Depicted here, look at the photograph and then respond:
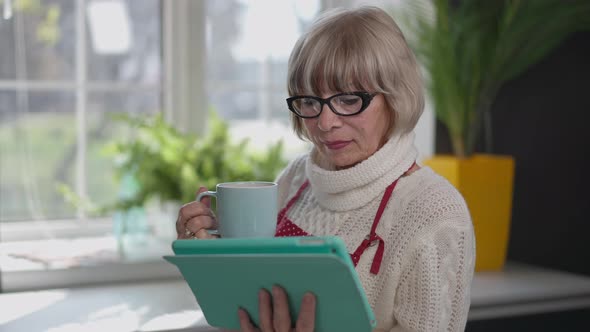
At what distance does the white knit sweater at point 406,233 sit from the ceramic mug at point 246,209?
0.26 m

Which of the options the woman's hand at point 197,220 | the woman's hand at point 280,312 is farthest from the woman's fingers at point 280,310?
the woman's hand at point 197,220

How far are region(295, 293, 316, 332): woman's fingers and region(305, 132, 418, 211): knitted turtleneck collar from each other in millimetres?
304

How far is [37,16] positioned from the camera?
7.34 ft

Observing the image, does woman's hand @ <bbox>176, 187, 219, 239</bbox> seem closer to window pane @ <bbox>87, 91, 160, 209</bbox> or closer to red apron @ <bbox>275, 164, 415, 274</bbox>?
red apron @ <bbox>275, 164, 415, 274</bbox>

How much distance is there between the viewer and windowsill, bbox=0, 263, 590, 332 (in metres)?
1.65

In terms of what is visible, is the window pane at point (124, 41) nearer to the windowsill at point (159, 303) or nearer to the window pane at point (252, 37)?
the window pane at point (252, 37)

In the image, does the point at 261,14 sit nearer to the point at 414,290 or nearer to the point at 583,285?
the point at 583,285

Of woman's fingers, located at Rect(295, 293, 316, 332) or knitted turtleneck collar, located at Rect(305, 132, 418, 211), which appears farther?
knitted turtleneck collar, located at Rect(305, 132, 418, 211)

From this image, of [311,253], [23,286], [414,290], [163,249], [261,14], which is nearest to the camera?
[311,253]

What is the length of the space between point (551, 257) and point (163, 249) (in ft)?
4.01

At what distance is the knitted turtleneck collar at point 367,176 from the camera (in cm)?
128

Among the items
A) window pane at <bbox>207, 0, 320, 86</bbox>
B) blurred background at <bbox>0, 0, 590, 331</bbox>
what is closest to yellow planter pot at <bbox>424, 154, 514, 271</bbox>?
blurred background at <bbox>0, 0, 590, 331</bbox>

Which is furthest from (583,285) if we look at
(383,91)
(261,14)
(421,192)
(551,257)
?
(261,14)

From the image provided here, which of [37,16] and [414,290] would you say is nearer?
[414,290]
